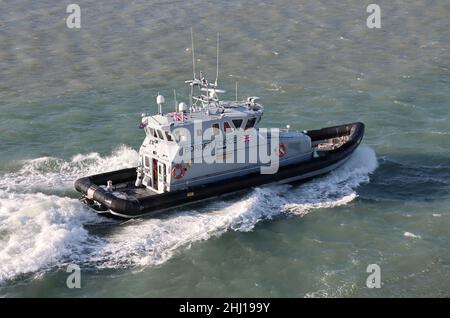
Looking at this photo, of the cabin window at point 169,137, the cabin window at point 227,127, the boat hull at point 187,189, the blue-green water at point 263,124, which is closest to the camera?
the blue-green water at point 263,124

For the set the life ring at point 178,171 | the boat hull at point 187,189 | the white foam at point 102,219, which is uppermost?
the life ring at point 178,171

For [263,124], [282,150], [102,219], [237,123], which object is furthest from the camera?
[263,124]

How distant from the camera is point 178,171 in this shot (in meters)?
19.7

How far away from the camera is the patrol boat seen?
19328mm

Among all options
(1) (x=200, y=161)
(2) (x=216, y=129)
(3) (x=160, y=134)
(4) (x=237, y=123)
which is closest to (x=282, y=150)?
(4) (x=237, y=123)

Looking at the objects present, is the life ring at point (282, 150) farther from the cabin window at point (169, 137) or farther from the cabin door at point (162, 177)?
the cabin door at point (162, 177)

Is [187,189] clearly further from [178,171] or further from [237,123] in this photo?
[237,123]

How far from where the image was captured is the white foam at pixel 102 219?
55.6 feet

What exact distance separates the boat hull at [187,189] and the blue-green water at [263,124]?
411mm

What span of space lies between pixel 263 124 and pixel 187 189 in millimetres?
7389

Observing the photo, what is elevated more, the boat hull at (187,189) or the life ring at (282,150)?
the life ring at (282,150)

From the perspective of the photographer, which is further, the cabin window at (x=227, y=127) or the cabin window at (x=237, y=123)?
the cabin window at (x=237, y=123)

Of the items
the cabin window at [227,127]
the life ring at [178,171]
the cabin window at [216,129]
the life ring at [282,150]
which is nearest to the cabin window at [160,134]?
the life ring at [178,171]

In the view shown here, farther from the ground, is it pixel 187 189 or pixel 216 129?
pixel 216 129
